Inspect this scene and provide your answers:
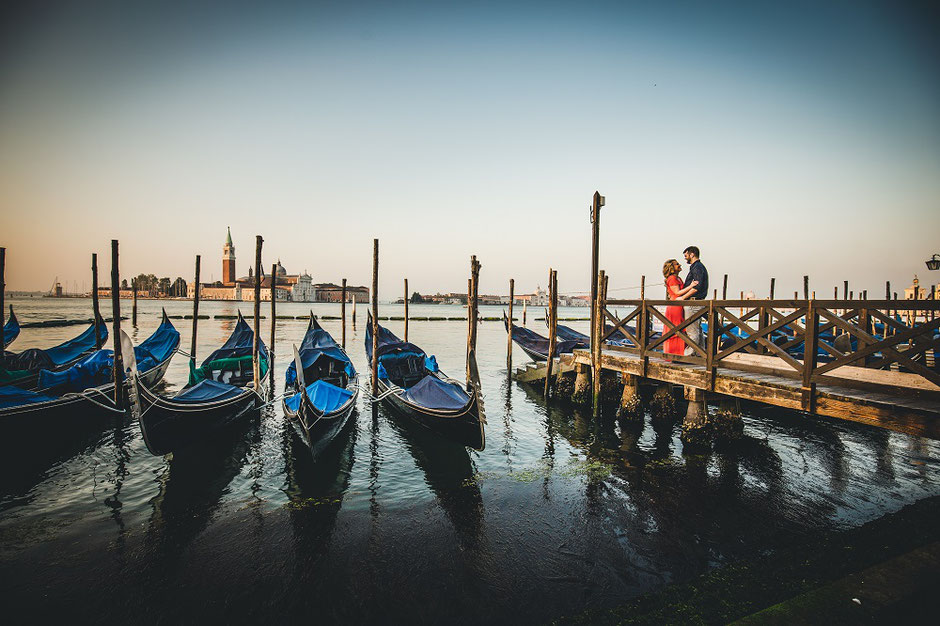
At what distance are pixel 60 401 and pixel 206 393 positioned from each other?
2498 millimetres

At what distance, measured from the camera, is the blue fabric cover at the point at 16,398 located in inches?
240

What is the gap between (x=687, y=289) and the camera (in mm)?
6527

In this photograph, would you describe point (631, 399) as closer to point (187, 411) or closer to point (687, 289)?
point (687, 289)

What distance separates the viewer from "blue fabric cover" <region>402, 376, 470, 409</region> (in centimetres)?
650

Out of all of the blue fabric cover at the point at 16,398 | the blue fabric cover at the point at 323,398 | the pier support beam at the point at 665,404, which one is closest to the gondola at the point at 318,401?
the blue fabric cover at the point at 323,398

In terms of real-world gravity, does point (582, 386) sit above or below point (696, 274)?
below

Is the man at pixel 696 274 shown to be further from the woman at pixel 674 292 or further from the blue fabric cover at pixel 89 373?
the blue fabric cover at pixel 89 373

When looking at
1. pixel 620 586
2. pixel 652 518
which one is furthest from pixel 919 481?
pixel 620 586

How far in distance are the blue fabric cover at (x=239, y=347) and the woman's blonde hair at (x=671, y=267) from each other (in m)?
10.0

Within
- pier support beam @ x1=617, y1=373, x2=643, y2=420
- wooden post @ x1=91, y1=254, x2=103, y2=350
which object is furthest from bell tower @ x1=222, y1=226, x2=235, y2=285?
pier support beam @ x1=617, y1=373, x2=643, y2=420

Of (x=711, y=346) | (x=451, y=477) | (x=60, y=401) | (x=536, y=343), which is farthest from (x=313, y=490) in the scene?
(x=536, y=343)

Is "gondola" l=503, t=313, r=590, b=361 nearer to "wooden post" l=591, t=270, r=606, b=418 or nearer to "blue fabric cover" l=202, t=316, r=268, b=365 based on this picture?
"wooden post" l=591, t=270, r=606, b=418

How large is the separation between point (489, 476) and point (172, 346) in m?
10.8

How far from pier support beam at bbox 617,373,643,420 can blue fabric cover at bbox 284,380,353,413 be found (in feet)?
17.6
